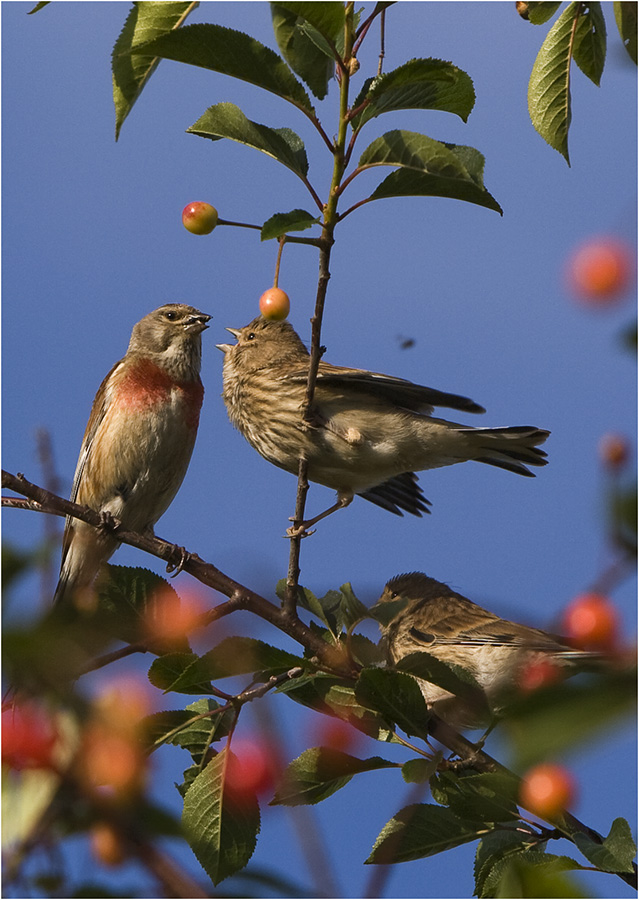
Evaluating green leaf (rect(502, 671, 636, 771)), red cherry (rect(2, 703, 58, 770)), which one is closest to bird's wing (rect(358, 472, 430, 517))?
red cherry (rect(2, 703, 58, 770))

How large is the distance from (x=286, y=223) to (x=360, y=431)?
3585 millimetres

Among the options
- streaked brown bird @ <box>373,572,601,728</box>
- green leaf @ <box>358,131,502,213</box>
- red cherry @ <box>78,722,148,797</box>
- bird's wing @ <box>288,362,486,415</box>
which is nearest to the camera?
red cherry @ <box>78,722,148,797</box>

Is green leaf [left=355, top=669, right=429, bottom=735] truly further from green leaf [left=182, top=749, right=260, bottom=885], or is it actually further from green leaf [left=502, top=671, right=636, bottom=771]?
green leaf [left=502, top=671, right=636, bottom=771]

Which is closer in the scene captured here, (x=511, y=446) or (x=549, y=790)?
(x=549, y=790)

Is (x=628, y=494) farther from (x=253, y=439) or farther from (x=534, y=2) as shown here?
(x=253, y=439)

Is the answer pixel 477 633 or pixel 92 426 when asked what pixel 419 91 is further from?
pixel 92 426

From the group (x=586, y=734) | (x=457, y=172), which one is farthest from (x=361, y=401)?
(x=586, y=734)

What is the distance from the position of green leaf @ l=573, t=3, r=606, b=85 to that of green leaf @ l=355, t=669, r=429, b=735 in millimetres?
2516

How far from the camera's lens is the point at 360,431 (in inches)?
255

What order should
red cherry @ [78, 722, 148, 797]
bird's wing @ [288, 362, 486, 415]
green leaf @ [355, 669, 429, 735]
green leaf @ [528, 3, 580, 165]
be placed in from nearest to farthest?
red cherry @ [78, 722, 148, 797], green leaf @ [355, 669, 429, 735], green leaf @ [528, 3, 580, 165], bird's wing @ [288, 362, 486, 415]

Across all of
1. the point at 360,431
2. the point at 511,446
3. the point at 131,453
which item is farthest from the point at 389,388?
the point at 131,453

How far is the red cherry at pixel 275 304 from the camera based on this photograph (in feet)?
12.3

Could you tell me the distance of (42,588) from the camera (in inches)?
53.8

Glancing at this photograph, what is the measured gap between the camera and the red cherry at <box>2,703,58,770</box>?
1542mm
